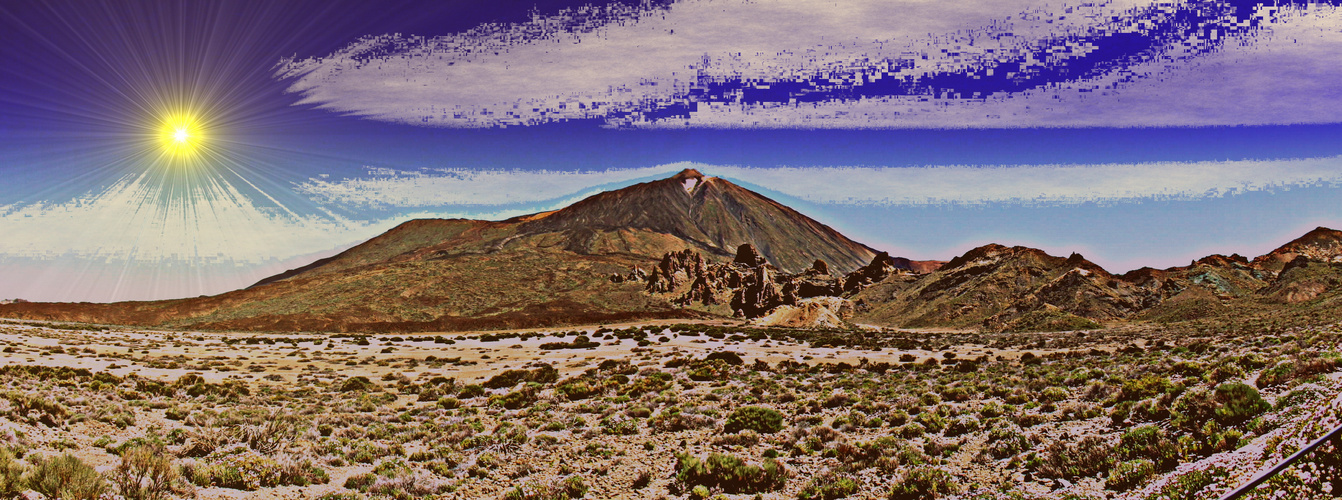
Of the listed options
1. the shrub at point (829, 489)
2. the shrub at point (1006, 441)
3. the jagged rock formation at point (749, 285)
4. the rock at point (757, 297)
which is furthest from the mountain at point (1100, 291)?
the shrub at point (829, 489)

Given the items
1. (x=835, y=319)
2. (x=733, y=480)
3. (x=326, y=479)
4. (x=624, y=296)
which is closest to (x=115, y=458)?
(x=326, y=479)

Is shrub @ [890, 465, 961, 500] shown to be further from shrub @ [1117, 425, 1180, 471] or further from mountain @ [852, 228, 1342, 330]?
mountain @ [852, 228, 1342, 330]

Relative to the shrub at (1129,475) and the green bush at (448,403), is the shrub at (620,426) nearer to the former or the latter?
the green bush at (448,403)

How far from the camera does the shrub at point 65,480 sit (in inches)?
372

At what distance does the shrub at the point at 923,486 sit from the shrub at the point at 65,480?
13282 mm

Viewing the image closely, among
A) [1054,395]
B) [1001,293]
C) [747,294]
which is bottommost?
[1054,395]

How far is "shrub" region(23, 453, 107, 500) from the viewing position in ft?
31.0

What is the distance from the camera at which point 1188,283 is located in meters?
76.8

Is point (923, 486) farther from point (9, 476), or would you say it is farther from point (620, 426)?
point (9, 476)

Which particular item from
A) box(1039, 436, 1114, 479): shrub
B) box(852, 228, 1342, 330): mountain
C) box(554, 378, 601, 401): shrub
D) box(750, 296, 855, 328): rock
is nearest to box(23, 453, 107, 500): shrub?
box(554, 378, 601, 401): shrub

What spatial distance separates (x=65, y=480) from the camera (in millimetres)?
9688

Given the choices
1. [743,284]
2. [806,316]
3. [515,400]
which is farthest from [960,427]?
[743,284]

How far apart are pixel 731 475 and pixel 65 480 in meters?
11.2

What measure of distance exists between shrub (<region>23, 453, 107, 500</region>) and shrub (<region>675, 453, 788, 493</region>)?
985cm
